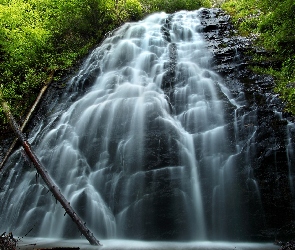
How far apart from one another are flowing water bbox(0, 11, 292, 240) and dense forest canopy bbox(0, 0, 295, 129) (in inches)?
78.0

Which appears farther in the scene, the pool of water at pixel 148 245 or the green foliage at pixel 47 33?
the green foliage at pixel 47 33

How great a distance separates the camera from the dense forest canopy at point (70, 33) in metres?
8.91

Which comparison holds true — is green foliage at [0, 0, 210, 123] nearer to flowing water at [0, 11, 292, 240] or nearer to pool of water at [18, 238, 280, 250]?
flowing water at [0, 11, 292, 240]

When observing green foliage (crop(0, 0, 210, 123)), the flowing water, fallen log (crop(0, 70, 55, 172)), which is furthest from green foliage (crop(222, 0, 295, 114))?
fallen log (crop(0, 70, 55, 172))

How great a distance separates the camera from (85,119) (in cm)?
917

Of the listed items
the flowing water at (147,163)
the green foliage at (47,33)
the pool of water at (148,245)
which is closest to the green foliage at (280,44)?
the flowing water at (147,163)

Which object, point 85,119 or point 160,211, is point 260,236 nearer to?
point 160,211

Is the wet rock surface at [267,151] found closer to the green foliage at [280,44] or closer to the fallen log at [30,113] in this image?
the green foliage at [280,44]

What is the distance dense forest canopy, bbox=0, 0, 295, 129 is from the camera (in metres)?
8.91

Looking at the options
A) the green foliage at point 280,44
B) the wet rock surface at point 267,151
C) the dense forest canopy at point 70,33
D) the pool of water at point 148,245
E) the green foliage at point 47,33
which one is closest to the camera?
the pool of water at point 148,245

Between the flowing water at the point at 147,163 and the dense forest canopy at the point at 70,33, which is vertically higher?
the dense forest canopy at the point at 70,33

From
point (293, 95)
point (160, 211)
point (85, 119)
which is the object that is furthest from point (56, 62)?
point (293, 95)

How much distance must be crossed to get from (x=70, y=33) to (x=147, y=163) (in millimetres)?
10237

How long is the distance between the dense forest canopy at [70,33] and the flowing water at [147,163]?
1982mm
